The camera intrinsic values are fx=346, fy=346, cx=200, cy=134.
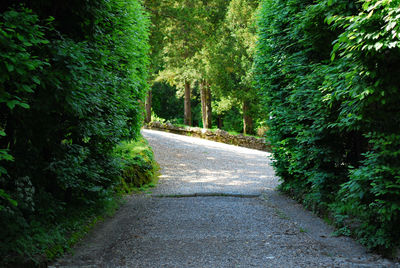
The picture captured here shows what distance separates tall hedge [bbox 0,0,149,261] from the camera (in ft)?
11.3

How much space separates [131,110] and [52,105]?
13.8 ft

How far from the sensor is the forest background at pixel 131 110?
3.92m

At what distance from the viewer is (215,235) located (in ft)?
18.1

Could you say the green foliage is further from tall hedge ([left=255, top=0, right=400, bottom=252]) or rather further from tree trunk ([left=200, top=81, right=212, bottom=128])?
tree trunk ([left=200, top=81, right=212, bottom=128])

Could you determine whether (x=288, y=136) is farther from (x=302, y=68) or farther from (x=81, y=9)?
(x=81, y=9)

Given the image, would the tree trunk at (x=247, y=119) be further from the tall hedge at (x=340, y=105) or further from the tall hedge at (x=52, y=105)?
the tall hedge at (x=52, y=105)

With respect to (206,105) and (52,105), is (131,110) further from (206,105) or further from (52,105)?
(206,105)

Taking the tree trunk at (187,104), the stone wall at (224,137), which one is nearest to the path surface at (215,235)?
the stone wall at (224,137)

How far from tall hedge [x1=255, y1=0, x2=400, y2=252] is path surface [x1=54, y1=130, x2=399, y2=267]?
18.9 inches

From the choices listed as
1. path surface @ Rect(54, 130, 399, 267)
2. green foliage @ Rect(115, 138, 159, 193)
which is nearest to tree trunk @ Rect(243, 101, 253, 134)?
green foliage @ Rect(115, 138, 159, 193)

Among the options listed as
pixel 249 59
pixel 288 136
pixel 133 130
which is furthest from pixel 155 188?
pixel 249 59

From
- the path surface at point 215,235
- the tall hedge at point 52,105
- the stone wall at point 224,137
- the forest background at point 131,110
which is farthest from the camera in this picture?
the stone wall at point 224,137

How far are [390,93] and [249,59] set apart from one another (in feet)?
59.1

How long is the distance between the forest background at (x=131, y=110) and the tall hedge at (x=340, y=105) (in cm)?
2
